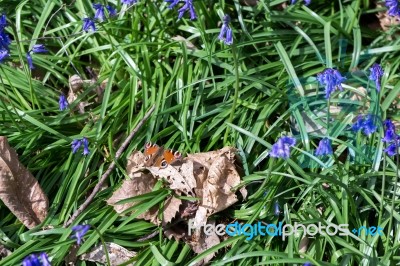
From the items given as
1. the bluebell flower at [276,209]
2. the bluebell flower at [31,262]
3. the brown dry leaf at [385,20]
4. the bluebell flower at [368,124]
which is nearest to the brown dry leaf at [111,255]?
the bluebell flower at [276,209]

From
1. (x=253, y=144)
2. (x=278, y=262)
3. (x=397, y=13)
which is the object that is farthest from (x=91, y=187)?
(x=397, y=13)

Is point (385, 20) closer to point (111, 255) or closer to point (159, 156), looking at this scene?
point (159, 156)

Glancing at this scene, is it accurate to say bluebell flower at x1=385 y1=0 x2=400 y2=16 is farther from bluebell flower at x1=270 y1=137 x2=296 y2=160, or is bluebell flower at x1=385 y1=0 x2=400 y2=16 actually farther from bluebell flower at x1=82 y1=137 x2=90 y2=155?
bluebell flower at x1=82 y1=137 x2=90 y2=155

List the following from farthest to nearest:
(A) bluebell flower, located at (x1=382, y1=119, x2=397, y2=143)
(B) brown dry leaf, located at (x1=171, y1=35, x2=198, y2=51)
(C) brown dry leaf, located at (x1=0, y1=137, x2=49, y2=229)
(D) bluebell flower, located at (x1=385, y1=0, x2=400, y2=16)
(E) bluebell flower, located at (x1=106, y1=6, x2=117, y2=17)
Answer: (B) brown dry leaf, located at (x1=171, y1=35, x2=198, y2=51), (E) bluebell flower, located at (x1=106, y1=6, x2=117, y2=17), (D) bluebell flower, located at (x1=385, y1=0, x2=400, y2=16), (C) brown dry leaf, located at (x1=0, y1=137, x2=49, y2=229), (A) bluebell flower, located at (x1=382, y1=119, x2=397, y2=143)

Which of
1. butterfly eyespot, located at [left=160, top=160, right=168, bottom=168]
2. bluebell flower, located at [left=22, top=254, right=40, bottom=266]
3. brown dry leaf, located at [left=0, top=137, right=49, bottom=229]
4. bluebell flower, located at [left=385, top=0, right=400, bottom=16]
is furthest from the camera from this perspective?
Answer: bluebell flower, located at [left=385, top=0, right=400, bottom=16]

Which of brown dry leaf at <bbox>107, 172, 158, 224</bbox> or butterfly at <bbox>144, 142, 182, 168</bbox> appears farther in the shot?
butterfly at <bbox>144, 142, 182, 168</bbox>

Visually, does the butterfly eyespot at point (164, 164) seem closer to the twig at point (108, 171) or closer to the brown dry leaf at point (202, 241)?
the twig at point (108, 171)

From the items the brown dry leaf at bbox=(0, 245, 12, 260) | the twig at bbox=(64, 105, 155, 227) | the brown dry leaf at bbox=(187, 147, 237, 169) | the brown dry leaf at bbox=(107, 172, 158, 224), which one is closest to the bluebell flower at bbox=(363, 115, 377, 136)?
the brown dry leaf at bbox=(187, 147, 237, 169)
